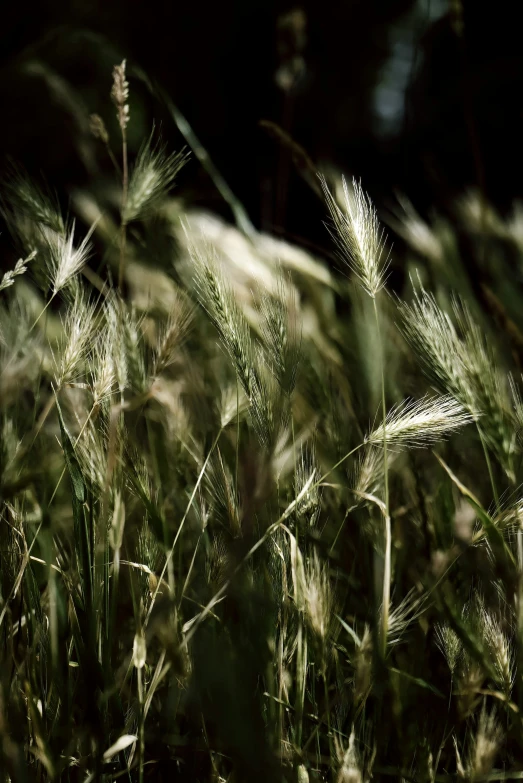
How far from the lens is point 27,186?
571mm

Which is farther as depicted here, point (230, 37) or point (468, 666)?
point (230, 37)

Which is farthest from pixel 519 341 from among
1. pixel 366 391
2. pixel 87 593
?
pixel 87 593

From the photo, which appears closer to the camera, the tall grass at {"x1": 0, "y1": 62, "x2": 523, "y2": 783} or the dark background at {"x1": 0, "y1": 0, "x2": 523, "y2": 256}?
the tall grass at {"x1": 0, "y1": 62, "x2": 523, "y2": 783}

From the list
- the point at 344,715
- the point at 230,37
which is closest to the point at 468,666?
the point at 344,715

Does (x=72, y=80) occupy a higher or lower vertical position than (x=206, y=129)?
higher

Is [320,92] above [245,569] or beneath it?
beneath

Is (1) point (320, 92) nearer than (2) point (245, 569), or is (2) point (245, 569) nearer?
(2) point (245, 569)

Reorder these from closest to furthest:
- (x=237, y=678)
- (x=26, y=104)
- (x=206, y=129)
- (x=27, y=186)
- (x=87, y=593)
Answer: (x=237, y=678) → (x=87, y=593) → (x=27, y=186) → (x=26, y=104) → (x=206, y=129)

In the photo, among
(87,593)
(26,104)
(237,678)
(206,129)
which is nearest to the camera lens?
(237,678)

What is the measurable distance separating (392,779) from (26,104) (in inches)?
73.3

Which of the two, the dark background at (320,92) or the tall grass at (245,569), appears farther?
the dark background at (320,92)

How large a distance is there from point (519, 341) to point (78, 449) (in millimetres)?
474

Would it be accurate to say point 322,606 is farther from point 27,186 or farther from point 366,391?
point 27,186

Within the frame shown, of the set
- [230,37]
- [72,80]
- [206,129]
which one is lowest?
[206,129]
